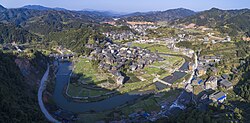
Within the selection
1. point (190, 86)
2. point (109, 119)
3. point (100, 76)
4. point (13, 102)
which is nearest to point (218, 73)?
point (190, 86)

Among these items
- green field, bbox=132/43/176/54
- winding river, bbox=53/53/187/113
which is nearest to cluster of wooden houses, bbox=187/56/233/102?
winding river, bbox=53/53/187/113

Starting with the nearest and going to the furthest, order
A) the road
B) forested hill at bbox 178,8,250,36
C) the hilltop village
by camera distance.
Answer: the hilltop village, the road, forested hill at bbox 178,8,250,36

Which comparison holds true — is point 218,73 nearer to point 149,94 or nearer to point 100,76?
point 149,94

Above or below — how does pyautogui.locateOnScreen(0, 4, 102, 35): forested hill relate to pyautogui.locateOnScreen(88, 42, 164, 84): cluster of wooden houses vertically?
above

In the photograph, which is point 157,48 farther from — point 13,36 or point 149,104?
point 13,36

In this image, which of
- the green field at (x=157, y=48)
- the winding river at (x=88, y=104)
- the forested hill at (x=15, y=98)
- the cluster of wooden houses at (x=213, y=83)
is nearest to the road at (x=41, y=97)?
the forested hill at (x=15, y=98)

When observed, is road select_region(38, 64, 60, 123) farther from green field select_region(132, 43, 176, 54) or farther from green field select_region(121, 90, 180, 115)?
green field select_region(132, 43, 176, 54)

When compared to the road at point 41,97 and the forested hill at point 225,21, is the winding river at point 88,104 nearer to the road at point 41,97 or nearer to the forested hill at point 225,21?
the road at point 41,97

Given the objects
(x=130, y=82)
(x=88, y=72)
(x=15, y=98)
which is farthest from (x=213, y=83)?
(x=15, y=98)
